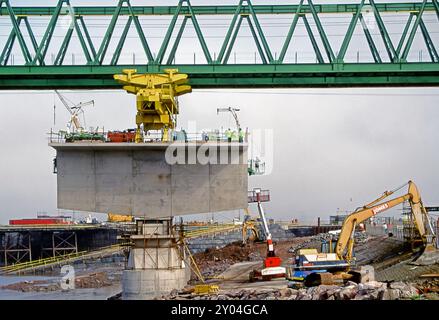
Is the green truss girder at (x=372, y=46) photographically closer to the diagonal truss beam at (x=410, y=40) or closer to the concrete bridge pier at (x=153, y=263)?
the diagonal truss beam at (x=410, y=40)

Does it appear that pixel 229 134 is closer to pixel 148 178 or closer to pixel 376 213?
pixel 148 178

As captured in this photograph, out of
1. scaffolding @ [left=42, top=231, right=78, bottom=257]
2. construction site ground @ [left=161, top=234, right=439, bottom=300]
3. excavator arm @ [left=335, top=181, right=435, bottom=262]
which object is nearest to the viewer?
construction site ground @ [left=161, top=234, right=439, bottom=300]

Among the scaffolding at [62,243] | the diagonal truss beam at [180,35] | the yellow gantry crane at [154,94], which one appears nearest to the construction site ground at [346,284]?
the yellow gantry crane at [154,94]

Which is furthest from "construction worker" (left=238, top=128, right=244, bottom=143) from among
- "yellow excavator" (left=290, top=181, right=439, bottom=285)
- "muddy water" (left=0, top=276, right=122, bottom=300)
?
"muddy water" (left=0, top=276, right=122, bottom=300)

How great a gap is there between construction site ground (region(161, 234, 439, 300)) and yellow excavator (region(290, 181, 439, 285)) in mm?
1167

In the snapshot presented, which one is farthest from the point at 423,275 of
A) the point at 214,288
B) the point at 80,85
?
the point at 80,85

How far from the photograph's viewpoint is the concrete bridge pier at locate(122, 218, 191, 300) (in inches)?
1558

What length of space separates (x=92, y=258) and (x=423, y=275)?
5361cm

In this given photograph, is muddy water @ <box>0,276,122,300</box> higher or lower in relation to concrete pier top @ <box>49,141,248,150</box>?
lower

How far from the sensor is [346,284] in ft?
103

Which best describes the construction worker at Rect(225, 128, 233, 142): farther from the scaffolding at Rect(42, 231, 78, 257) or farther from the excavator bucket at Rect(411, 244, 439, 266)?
the scaffolding at Rect(42, 231, 78, 257)

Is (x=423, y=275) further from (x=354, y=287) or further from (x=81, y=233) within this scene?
(x=81, y=233)

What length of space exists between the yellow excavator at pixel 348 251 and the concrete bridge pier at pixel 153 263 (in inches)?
261

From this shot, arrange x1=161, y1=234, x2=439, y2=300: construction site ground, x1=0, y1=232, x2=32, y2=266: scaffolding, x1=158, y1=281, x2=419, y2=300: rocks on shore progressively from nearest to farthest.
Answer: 1. x1=158, y1=281, x2=419, y2=300: rocks on shore
2. x1=161, y1=234, x2=439, y2=300: construction site ground
3. x1=0, y1=232, x2=32, y2=266: scaffolding
